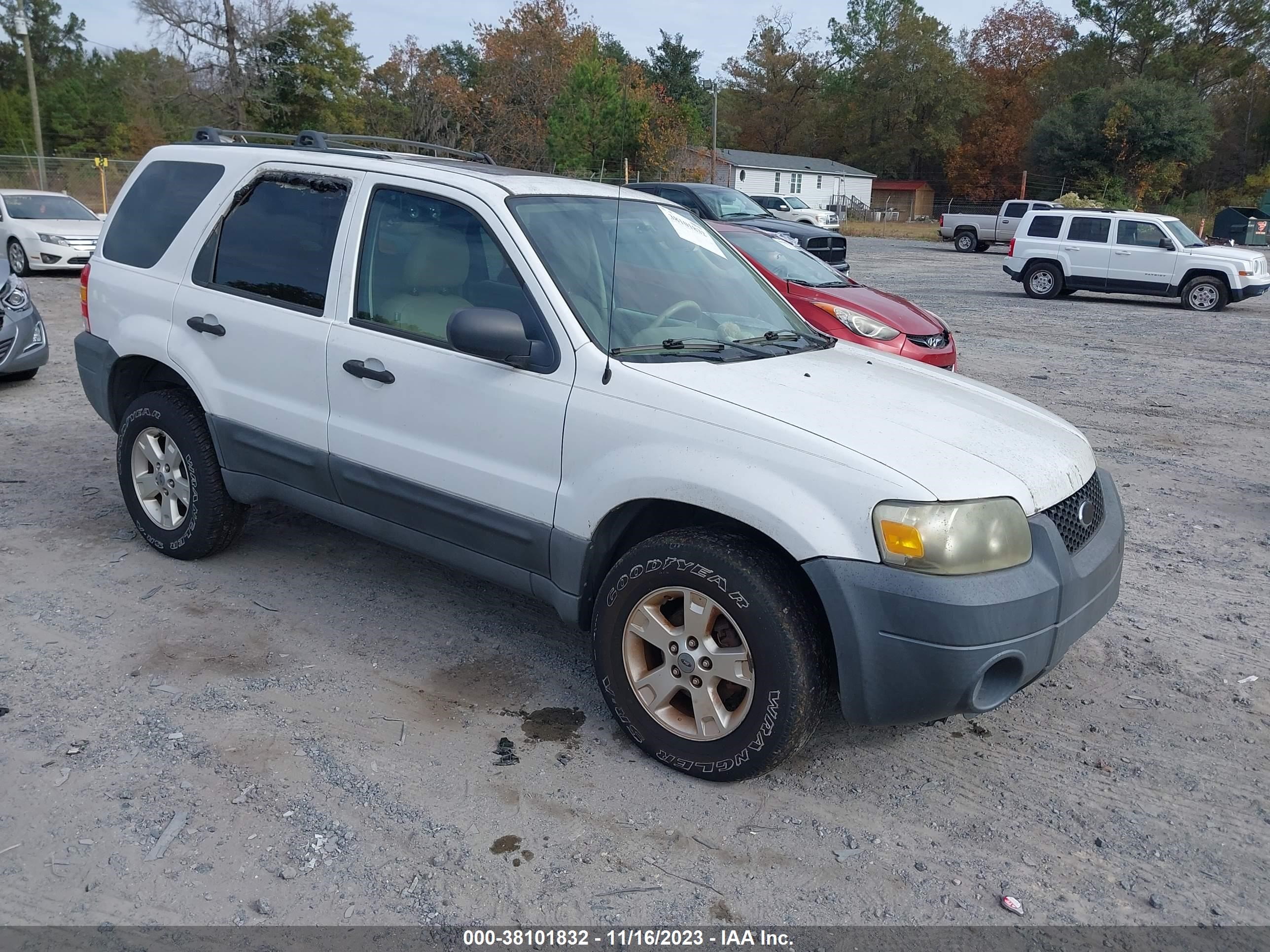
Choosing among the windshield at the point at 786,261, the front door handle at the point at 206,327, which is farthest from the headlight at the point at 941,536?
the windshield at the point at 786,261

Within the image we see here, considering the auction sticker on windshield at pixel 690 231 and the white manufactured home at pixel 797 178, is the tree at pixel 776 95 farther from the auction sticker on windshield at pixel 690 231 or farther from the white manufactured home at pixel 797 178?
the auction sticker on windshield at pixel 690 231

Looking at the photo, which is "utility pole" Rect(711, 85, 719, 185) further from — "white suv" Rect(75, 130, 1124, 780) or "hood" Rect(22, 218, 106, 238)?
"hood" Rect(22, 218, 106, 238)

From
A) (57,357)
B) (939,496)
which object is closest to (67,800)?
(939,496)

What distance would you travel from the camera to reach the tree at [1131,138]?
53.2 metres

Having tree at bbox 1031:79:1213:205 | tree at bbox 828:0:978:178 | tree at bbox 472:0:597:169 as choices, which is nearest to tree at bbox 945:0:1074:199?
tree at bbox 828:0:978:178

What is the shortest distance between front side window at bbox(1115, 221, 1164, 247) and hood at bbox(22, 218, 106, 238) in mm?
18135

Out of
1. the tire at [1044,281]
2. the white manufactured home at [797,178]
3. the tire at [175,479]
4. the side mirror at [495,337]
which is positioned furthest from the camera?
the white manufactured home at [797,178]

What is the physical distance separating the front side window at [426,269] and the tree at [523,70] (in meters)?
33.8

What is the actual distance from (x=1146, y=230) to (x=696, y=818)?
1882 cm

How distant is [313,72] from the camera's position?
53.5 m

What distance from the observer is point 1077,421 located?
8.82 m

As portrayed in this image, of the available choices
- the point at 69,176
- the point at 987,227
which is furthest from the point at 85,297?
the point at 69,176

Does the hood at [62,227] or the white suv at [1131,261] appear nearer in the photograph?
the hood at [62,227]

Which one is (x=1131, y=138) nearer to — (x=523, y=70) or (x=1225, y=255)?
(x=523, y=70)
